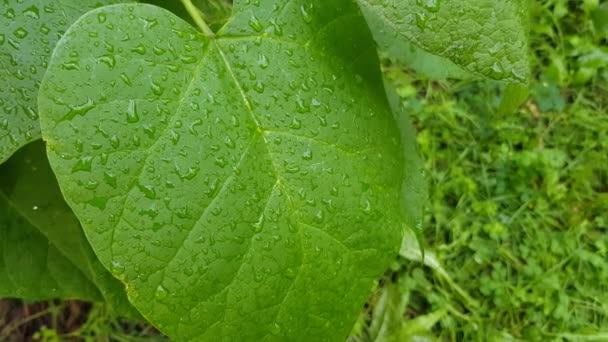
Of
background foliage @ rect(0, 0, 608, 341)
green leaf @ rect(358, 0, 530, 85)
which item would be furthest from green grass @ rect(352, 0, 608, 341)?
green leaf @ rect(358, 0, 530, 85)

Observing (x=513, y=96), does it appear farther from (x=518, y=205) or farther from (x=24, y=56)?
(x=518, y=205)

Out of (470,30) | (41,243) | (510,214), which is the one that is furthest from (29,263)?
(510,214)

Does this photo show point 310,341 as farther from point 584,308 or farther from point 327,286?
point 584,308

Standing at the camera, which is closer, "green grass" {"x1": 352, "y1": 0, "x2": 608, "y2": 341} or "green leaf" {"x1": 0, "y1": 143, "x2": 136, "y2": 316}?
"green leaf" {"x1": 0, "y1": 143, "x2": 136, "y2": 316}

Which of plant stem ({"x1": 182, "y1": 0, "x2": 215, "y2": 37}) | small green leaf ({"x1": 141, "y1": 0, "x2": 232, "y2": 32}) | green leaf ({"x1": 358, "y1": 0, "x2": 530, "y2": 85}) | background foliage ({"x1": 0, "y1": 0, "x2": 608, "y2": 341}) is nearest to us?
green leaf ({"x1": 358, "y1": 0, "x2": 530, "y2": 85})

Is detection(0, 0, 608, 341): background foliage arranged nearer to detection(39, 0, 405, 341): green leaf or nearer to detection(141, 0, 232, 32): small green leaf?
detection(141, 0, 232, 32): small green leaf

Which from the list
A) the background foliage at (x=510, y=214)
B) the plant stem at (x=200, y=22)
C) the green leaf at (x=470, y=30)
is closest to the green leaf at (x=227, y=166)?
the plant stem at (x=200, y=22)

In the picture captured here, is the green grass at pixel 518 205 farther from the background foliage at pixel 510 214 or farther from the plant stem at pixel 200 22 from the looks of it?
the plant stem at pixel 200 22
